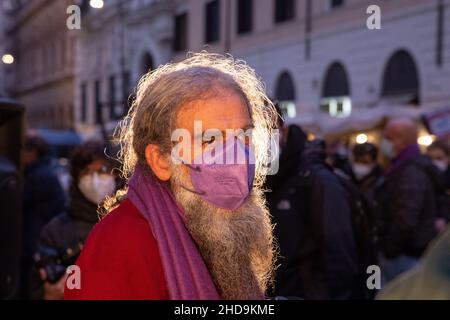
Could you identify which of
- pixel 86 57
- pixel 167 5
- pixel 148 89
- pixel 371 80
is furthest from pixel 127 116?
pixel 86 57

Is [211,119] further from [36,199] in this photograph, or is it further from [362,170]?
[362,170]

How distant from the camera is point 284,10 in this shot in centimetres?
2142

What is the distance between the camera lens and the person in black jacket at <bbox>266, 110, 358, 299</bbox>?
141 inches

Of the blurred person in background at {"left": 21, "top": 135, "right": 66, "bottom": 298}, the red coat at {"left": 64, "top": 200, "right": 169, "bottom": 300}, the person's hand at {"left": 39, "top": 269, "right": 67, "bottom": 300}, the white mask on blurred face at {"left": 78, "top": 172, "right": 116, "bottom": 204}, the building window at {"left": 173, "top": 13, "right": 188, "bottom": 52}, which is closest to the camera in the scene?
the red coat at {"left": 64, "top": 200, "right": 169, "bottom": 300}

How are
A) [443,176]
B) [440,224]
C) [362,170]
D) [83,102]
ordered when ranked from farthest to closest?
[83,102] → [362,170] → [443,176] → [440,224]

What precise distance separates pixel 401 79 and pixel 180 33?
13.7 meters

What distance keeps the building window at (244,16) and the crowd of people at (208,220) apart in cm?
1983

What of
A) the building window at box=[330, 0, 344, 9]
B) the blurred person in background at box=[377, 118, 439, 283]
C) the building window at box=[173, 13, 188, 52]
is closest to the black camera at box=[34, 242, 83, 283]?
the blurred person in background at box=[377, 118, 439, 283]

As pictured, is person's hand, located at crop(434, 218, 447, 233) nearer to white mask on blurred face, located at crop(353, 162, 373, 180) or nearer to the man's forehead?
white mask on blurred face, located at crop(353, 162, 373, 180)

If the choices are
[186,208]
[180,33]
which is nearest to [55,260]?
[186,208]

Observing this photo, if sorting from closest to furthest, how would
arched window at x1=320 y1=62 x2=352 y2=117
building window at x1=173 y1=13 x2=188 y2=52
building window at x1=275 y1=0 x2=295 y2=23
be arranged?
arched window at x1=320 y1=62 x2=352 y2=117, building window at x1=275 y1=0 x2=295 y2=23, building window at x1=173 y1=13 x2=188 y2=52

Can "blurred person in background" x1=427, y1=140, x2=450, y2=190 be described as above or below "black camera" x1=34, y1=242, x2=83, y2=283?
above

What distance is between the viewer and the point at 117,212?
1.71 metres

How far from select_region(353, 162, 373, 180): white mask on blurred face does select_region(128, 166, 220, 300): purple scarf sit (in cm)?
475
